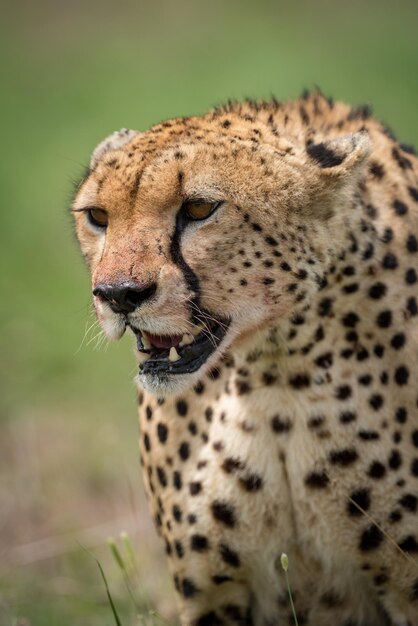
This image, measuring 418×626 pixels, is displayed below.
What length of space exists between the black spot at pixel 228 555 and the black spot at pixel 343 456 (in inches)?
15.3

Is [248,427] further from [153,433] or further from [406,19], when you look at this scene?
[406,19]

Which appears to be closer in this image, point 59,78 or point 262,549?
point 262,549

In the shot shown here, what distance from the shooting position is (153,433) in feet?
13.8

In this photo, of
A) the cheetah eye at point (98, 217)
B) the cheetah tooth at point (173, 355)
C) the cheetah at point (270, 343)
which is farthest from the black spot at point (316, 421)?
Answer: the cheetah eye at point (98, 217)

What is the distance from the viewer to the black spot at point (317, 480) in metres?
3.97

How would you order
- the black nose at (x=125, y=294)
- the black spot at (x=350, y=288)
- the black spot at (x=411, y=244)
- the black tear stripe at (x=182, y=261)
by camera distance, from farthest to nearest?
the black spot at (x=411, y=244)
the black spot at (x=350, y=288)
the black tear stripe at (x=182, y=261)
the black nose at (x=125, y=294)

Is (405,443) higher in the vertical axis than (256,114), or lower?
lower

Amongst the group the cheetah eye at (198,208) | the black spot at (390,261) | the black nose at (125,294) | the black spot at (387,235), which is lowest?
the black spot at (390,261)

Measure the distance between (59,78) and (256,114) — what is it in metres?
13.6

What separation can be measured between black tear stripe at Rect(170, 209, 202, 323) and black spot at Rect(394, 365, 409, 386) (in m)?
0.63

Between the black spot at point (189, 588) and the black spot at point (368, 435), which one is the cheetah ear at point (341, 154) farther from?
the black spot at point (189, 588)

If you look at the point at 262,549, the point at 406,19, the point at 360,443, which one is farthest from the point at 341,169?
the point at 406,19

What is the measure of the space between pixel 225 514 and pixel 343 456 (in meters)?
0.37

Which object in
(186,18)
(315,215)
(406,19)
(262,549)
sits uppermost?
(186,18)
